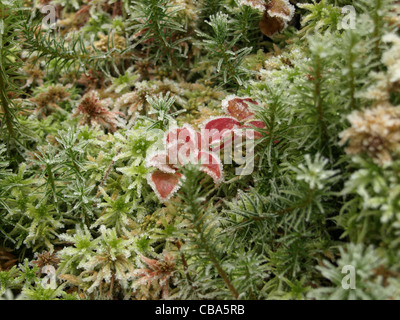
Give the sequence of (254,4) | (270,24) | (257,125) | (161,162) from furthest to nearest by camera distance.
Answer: (270,24), (254,4), (257,125), (161,162)

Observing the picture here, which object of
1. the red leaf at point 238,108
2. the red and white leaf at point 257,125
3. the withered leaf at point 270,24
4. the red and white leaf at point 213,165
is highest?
the withered leaf at point 270,24

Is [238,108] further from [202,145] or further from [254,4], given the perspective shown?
[254,4]

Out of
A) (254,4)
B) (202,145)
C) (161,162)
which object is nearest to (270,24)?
(254,4)

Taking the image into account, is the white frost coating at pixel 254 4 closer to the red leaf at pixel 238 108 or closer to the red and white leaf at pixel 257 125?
the red leaf at pixel 238 108

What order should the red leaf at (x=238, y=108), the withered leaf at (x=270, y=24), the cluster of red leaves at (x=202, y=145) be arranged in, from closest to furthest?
the cluster of red leaves at (x=202, y=145) → the red leaf at (x=238, y=108) → the withered leaf at (x=270, y=24)

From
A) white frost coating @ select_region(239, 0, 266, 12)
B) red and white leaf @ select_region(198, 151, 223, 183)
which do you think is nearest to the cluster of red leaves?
red and white leaf @ select_region(198, 151, 223, 183)

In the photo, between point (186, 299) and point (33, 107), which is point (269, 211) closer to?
point (186, 299)

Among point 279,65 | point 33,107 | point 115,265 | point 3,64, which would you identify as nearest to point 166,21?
point 279,65

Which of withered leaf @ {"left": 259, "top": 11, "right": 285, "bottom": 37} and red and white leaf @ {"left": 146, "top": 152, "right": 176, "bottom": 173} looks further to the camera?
withered leaf @ {"left": 259, "top": 11, "right": 285, "bottom": 37}

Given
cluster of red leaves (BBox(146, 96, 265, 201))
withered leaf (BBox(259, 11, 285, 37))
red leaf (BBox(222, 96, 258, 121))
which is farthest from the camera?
withered leaf (BBox(259, 11, 285, 37))

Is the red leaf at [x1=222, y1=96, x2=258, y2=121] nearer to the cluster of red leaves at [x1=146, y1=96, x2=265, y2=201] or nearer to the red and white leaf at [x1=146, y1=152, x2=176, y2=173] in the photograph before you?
the cluster of red leaves at [x1=146, y1=96, x2=265, y2=201]

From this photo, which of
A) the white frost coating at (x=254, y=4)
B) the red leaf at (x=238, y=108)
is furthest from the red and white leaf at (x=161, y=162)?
the white frost coating at (x=254, y=4)
